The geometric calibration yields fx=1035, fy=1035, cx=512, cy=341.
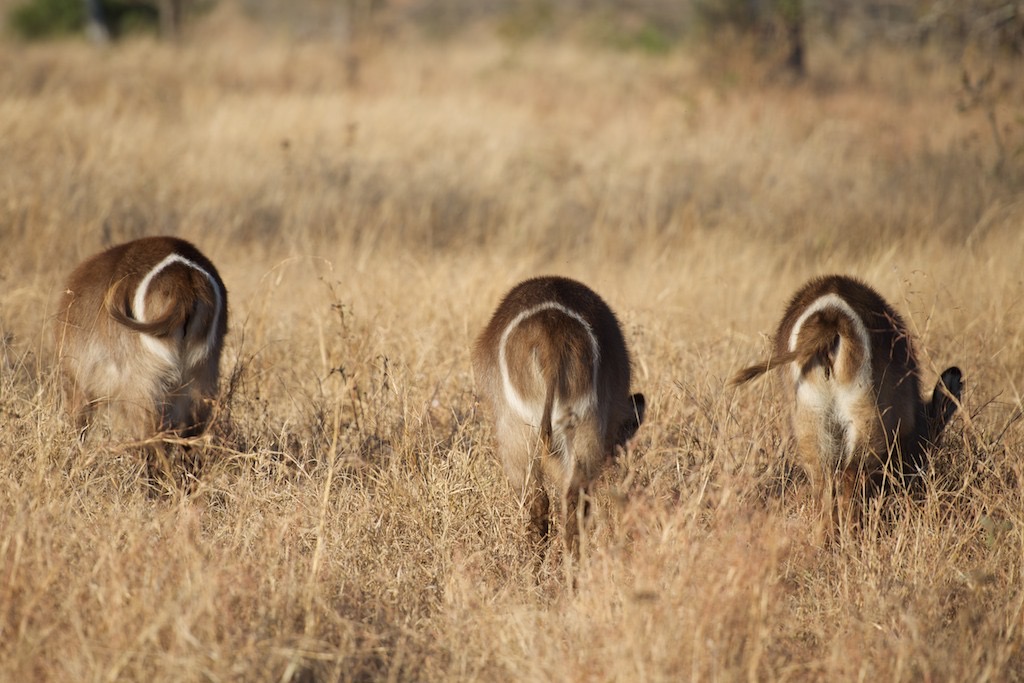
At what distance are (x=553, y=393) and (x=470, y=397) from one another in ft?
5.54

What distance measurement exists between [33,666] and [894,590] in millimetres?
2744

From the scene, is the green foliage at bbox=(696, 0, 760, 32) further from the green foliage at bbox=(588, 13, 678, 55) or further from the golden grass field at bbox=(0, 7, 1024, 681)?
the green foliage at bbox=(588, 13, 678, 55)

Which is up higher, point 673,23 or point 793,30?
point 673,23

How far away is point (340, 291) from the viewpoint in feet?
21.9

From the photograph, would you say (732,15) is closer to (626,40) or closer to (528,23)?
(626,40)

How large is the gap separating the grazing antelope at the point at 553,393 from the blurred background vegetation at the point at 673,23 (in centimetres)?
704

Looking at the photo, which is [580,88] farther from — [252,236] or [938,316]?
[938,316]

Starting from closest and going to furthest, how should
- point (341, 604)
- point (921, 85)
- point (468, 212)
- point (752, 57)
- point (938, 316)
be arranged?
point (341, 604) < point (938, 316) < point (468, 212) < point (752, 57) < point (921, 85)

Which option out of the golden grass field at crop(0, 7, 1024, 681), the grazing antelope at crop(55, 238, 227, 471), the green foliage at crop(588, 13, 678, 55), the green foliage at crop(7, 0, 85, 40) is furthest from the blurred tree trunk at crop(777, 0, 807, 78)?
the green foliage at crop(7, 0, 85, 40)

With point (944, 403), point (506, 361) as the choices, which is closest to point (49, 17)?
point (506, 361)

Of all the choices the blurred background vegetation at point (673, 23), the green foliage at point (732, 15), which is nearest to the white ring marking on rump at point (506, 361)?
the blurred background vegetation at point (673, 23)

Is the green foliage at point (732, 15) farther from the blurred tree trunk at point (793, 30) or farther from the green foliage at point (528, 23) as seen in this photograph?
the green foliage at point (528, 23)

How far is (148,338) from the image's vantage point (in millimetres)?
3977

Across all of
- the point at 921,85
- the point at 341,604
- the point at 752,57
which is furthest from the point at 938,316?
the point at 921,85
